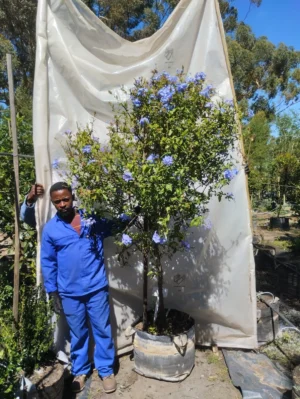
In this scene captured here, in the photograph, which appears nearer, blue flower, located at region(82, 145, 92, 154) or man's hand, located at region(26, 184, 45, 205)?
blue flower, located at region(82, 145, 92, 154)

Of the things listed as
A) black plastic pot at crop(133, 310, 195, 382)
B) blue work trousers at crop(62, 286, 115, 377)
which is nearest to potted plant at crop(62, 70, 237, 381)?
blue work trousers at crop(62, 286, 115, 377)

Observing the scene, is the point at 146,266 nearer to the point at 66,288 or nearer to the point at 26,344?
the point at 66,288

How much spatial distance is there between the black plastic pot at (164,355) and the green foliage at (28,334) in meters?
0.80

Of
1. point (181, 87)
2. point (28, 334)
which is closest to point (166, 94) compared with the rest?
point (181, 87)

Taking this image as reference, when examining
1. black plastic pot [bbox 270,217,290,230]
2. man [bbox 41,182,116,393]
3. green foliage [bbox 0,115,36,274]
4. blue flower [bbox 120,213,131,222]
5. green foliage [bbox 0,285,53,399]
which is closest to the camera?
green foliage [bbox 0,285,53,399]

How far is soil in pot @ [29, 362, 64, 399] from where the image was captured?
2.47 meters

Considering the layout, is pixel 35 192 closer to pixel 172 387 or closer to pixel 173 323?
pixel 173 323

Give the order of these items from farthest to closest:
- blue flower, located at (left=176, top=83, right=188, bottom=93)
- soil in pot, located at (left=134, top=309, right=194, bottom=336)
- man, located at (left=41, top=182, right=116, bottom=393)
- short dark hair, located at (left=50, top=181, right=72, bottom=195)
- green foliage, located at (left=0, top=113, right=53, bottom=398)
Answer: soil in pot, located at (left=134, top=309, right=194, bottom=336)
man, located at (left=41, top=182, right=116, bottom=393)
short dark hair, located at (left=50, top=181, right=72, bottom=195)
blue flower, located at (left=176, top=83, right=188, bottom=93)
green foliage, located at (left=0, top=113, right=53, bottom=398)

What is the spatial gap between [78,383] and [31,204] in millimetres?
1622

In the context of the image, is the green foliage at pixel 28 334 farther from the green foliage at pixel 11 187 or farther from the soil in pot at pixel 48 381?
the green foliage at pixel 11 187

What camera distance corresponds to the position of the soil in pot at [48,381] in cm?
247

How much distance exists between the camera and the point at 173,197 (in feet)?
7.64

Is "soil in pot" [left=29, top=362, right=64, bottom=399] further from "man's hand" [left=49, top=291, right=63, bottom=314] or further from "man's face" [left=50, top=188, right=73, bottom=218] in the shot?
"man's face" [left=50, top=188, right=73, bottom=218]

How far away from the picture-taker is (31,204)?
2.97m
